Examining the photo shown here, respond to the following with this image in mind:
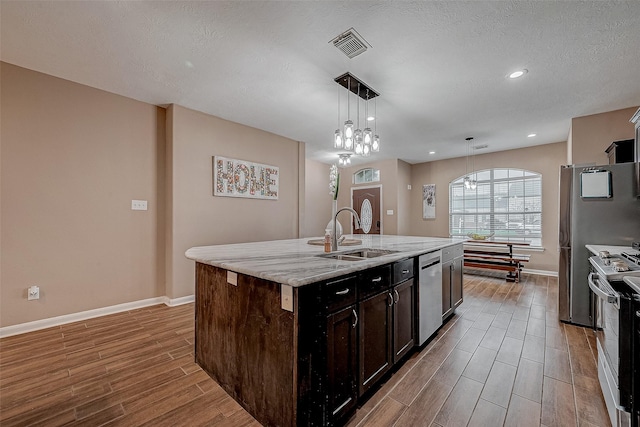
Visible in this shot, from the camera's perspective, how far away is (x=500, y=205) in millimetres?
6020

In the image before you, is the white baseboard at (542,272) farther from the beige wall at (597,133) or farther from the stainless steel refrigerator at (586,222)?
the stainless steel refrigerator at (586,222)

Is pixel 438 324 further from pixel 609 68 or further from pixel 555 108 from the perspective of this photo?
pixel 555 108

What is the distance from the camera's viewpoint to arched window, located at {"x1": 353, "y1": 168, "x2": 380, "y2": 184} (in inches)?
284

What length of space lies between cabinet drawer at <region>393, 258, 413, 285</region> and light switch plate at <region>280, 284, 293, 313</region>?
3.11 feet

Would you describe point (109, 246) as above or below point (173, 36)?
below

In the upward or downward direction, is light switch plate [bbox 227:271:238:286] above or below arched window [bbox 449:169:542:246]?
below

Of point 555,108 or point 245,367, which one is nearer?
point 245,367

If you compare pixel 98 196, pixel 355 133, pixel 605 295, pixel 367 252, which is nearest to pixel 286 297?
pixel 367 252

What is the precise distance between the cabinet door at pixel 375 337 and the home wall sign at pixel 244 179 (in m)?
3.09

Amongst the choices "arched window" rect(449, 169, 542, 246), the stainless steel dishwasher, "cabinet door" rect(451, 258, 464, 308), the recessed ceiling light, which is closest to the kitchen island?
the stainless steel dishwasher

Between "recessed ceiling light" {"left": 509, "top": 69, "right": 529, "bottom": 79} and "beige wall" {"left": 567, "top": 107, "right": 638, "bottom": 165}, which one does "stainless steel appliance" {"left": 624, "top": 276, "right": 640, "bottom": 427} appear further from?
"beige wall" {"left": 567, "top": 107, "right": 638, "bottom": 165}

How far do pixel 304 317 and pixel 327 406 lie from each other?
20.2 inches

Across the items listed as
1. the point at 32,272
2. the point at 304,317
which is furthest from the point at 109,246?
the point at 304,317

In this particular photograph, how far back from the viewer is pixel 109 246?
3217mm
